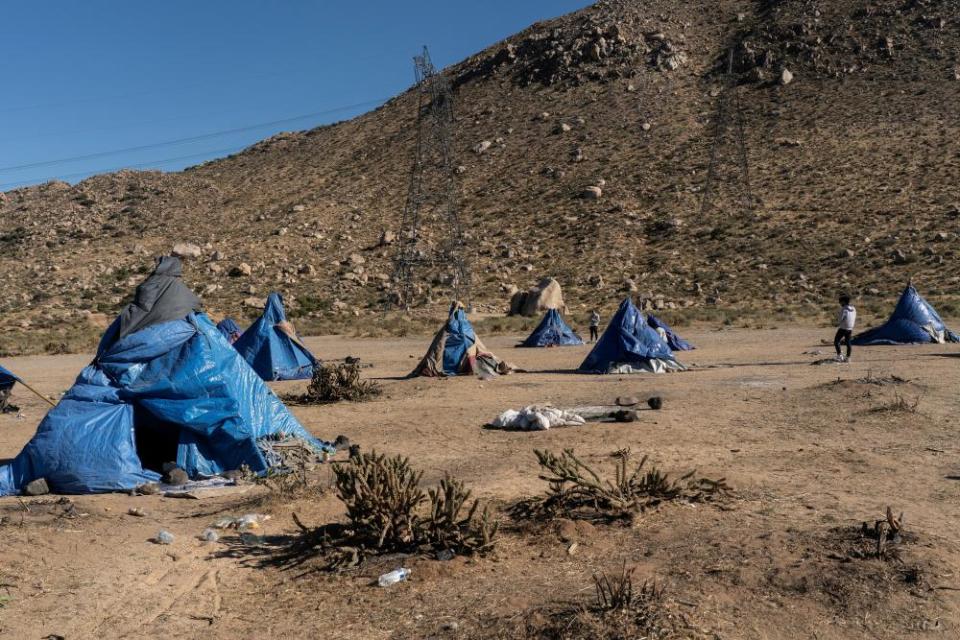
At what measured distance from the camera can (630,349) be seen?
57.2 ft

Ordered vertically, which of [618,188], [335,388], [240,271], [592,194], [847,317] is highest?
[618,188]

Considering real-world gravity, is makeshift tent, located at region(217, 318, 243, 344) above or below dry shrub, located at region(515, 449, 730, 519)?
above

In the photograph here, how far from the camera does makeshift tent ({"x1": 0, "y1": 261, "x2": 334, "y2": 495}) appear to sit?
8.60m

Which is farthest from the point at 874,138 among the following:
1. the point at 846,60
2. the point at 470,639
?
the point at 470,639

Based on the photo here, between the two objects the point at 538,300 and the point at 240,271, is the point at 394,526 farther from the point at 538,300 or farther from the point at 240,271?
the point at 240,271

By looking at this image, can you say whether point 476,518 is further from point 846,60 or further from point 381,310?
point 846,60

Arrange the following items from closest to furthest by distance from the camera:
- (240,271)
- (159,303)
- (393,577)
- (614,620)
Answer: (614,620), (393,577), (159,303), (240,271)

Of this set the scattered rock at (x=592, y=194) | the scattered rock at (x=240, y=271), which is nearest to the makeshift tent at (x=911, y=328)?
the scattered rock at (x=592, y=194)

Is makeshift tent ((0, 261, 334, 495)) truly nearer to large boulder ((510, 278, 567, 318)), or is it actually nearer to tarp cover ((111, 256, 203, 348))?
tarp cover ((111, 256, 203, 348))

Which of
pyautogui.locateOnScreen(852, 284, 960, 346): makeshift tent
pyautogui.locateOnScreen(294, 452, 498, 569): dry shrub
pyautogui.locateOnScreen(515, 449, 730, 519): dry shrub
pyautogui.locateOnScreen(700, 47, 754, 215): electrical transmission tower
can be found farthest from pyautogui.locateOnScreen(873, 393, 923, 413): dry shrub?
pyautogui.locateOnScreen(700, 47, 754, 215): electrical transmission tower

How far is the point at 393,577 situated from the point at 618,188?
42855 mm

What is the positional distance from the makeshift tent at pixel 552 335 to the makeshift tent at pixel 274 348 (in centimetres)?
752

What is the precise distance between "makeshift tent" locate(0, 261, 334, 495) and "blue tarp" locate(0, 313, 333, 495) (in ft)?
0.03

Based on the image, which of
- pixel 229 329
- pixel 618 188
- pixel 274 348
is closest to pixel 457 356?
pixel 274 348
